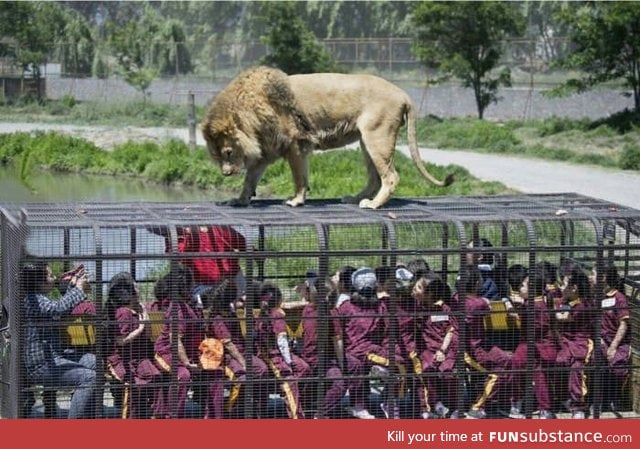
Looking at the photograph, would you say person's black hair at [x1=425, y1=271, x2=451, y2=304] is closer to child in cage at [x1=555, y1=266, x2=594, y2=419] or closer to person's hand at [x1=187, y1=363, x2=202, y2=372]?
child in cage at [x1=555, y1=266, x2=594, y2=419]

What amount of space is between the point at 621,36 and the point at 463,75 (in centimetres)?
778

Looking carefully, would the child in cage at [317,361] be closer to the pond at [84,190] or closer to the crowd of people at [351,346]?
the crowd of people at [351,346]

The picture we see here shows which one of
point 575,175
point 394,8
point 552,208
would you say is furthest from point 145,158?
point 394,8

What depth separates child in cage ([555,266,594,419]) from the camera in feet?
30.3

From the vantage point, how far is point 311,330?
8.90 m

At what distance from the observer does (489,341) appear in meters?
9.20

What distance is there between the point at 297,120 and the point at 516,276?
2.38 m

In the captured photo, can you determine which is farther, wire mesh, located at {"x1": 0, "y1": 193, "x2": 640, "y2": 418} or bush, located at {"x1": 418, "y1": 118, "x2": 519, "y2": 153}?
bush, located at {"x1": 418, "y1": 118, "x2": 519, "y2": 153}

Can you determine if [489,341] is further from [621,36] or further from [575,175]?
[621,36]

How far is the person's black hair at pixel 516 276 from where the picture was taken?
966 centimetres

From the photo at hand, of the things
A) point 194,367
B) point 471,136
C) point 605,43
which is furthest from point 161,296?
point 605,43

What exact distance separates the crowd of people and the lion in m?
1.74

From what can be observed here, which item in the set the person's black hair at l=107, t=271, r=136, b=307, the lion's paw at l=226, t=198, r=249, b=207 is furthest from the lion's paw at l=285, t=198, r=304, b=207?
the person's black hair at l=107, t=271, r=136, b=307

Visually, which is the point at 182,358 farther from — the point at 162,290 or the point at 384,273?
the point at 384,273
